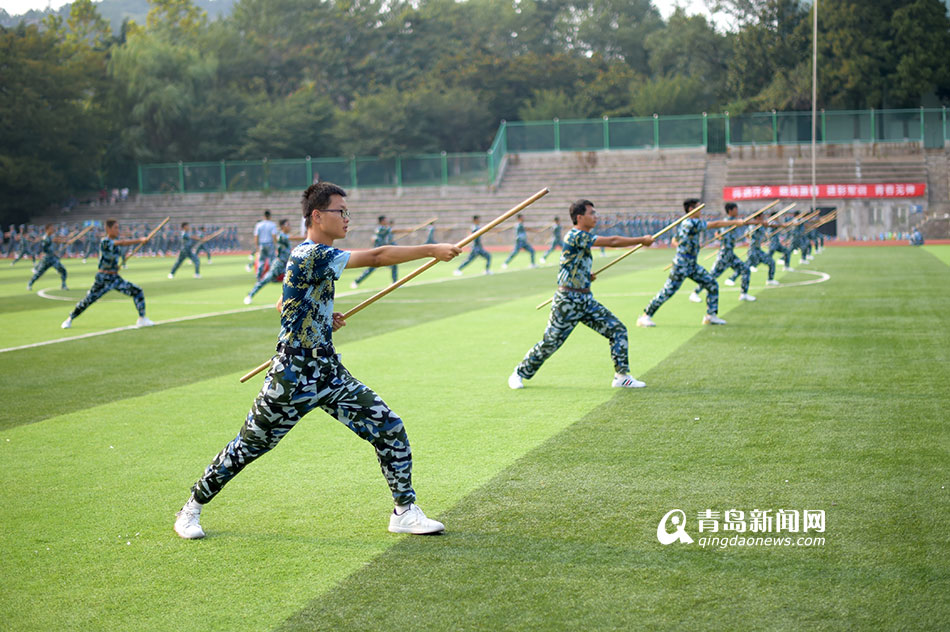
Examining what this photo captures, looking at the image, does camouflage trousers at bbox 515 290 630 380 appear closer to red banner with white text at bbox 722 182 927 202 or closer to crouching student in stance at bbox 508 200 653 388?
crouching student in stance at bbox 508 200 653 388

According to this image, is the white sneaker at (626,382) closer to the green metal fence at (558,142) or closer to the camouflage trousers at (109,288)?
the camouflage trousers at (109,288)

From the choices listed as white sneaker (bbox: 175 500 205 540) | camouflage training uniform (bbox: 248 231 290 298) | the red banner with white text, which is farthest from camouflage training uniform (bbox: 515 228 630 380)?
the red banner with white text

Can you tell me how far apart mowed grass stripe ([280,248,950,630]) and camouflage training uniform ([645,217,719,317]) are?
4694 mm

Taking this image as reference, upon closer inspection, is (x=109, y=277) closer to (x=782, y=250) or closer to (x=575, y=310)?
(x=575, y=310)

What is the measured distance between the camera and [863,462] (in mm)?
7367

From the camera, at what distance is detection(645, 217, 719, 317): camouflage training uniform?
15.9 metres

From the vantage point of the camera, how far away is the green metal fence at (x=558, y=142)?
56.0 metres

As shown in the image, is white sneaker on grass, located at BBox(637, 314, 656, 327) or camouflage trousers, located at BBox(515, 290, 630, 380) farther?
white sneaker on grass, located at BBox(637, 314, 656, 327)

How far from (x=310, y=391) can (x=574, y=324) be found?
208 inches

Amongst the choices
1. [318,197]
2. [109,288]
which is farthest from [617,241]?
[109,288]

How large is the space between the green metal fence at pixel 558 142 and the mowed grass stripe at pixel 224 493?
4794 centimetres

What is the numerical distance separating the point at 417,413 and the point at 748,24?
64885 mm

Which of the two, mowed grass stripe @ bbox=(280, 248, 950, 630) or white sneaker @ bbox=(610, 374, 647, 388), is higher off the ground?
white sneaker @ bbox=(610, 374, 647, 388)
